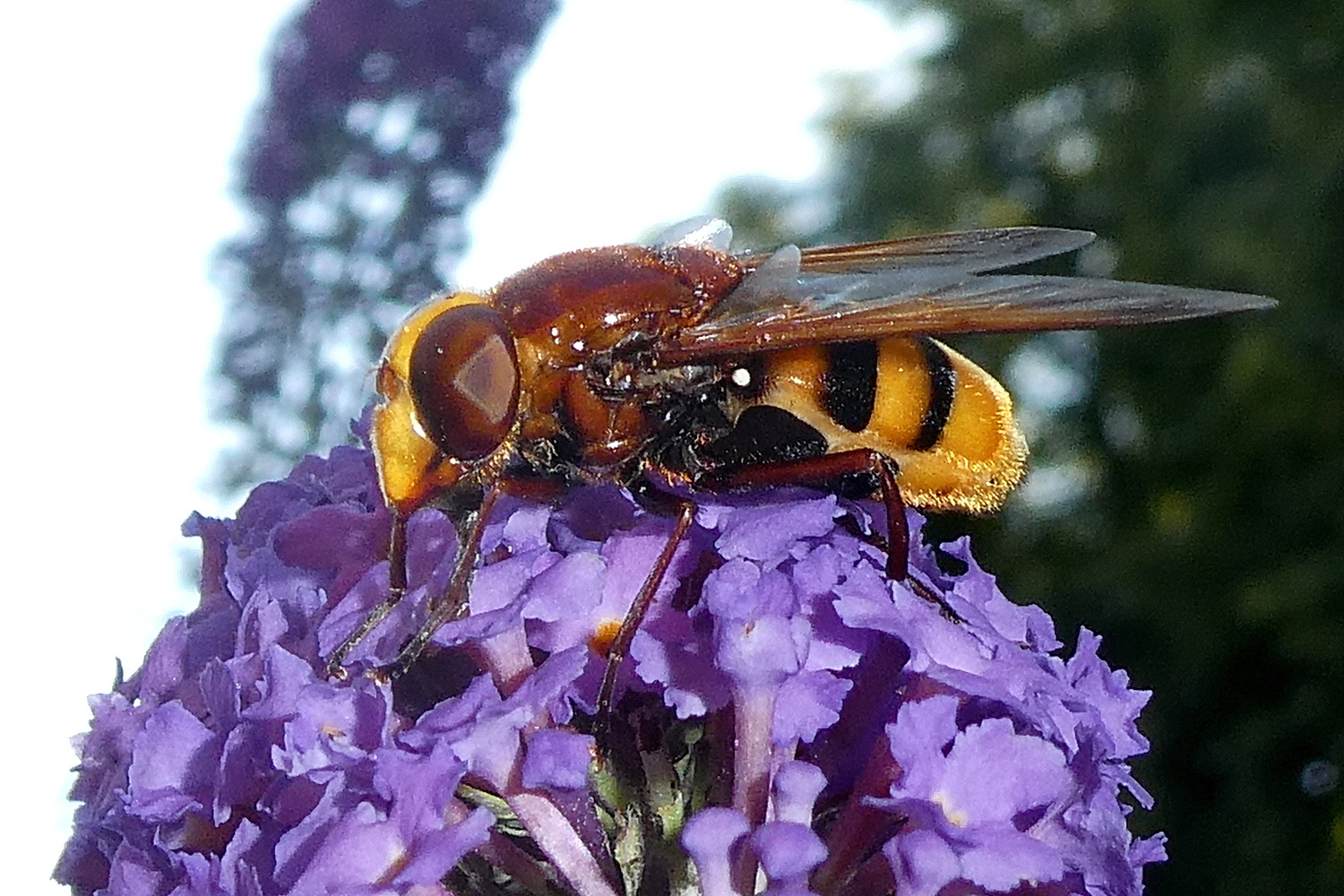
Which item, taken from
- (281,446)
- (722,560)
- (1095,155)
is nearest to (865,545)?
(722,560)

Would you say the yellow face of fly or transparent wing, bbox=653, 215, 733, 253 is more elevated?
transparent wing, bbox=653, 215, 733, 253

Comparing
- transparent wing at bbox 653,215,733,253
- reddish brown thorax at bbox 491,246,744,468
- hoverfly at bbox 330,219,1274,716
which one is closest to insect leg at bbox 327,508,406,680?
hoverfly at bbox 330,219,1274,716

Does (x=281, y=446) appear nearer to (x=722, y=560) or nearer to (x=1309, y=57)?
(x=722, y=560)

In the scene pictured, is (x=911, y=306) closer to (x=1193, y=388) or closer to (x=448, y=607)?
(x=448, y=607)

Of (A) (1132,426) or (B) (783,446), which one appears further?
(A) (1132,426)

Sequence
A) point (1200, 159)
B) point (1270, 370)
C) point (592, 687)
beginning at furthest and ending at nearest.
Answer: point (1200, 159) < point (1270, 370) < point (592, 687)

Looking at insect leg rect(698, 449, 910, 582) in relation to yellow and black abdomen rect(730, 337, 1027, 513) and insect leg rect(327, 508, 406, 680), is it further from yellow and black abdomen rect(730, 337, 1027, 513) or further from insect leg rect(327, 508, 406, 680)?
insect leg rect(327, 508, 406, 680)

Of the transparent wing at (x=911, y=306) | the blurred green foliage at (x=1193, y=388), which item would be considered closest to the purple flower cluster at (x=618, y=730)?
the transparent wing at (x=911, y=306)
